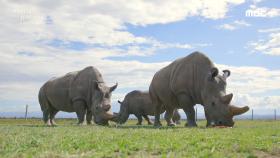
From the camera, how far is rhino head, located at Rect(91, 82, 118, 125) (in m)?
23.4

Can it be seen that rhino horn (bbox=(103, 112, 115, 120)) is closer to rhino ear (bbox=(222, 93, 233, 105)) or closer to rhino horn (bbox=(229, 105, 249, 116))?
rhino ear (bbox=(222, 93, 233, 105))

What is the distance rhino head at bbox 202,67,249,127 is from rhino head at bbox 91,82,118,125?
602 centimetres

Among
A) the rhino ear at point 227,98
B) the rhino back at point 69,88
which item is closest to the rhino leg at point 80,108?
the rhino back at point 69,88

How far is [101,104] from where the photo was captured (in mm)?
23547

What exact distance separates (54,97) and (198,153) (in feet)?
65.3

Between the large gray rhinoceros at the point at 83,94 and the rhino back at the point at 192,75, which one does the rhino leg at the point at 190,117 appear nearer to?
the rhino back at the point at 192,75

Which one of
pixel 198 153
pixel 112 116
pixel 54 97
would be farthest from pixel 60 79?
pixel 198 153

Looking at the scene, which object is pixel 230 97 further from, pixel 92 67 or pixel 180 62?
pixel 92 67

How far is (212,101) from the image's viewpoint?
61.9ft

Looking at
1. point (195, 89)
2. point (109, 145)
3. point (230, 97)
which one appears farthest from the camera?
point (195, 89)

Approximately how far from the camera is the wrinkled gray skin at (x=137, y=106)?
35688 millimetres

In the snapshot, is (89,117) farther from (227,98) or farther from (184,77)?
(227,98)

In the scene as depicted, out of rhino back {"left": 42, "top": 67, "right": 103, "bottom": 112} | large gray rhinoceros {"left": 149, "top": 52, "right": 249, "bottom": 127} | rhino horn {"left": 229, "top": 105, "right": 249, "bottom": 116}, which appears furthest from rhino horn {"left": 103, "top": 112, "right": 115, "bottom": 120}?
rhino horn {"left": 229, "top": 105, "right": 249, "bottom": 116}

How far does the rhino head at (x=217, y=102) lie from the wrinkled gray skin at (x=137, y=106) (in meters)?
16.2
